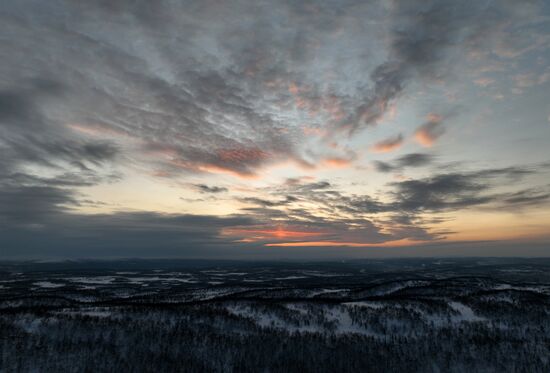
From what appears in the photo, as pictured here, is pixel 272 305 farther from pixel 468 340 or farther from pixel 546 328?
pixel 546 328

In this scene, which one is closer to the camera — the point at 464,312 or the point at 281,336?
the point at 281,336

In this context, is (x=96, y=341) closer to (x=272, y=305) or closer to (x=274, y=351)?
(x=274, y=351)

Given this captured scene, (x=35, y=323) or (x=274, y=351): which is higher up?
(x=35, y=323)

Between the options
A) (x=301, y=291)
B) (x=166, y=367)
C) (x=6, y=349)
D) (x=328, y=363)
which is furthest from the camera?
(x=301, y=291)

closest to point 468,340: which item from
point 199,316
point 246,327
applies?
point 246,327

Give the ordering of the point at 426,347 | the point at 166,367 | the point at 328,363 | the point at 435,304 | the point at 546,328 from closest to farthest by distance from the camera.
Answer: the point at 166,367, the point at 328,363, the point at 426,347, the point at 546,328, the point at 435,304

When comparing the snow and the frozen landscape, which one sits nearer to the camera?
the frozen landscape

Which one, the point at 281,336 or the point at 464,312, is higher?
the point at 464,312

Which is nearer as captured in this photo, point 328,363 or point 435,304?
point 328,363

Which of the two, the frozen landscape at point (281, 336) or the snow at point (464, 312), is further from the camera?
the snow at point (464, 312)
